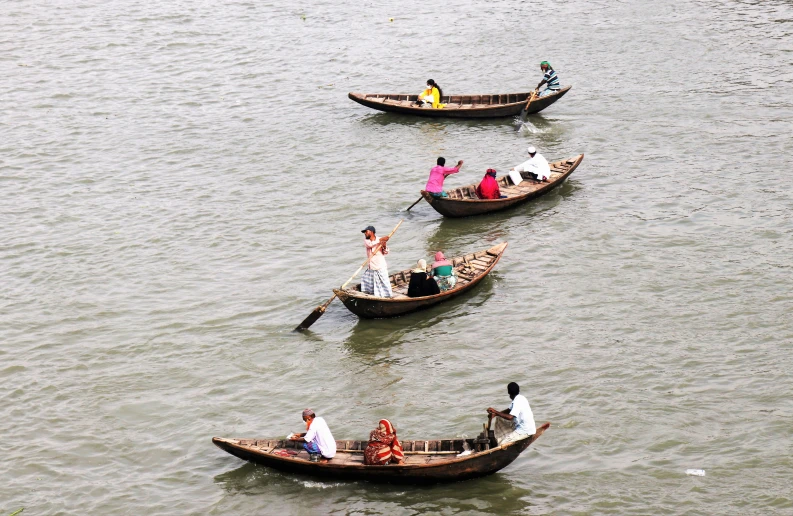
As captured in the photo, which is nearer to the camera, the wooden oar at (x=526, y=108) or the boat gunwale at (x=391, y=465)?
the boat gunwale at (x=391, y=465)

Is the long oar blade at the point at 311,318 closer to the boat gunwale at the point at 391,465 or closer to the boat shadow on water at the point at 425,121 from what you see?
the boat gunwale at the point at 391,465

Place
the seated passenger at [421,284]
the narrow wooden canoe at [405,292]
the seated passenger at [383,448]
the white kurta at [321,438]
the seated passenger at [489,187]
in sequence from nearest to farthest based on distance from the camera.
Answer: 1. the seated passenger at [383,448]
2. the white kurta at [321,438]
3. the narrow wooden canoe at [405,292]
4. the seated passenger at [421,284]
5. the seated passenger at [489,187]

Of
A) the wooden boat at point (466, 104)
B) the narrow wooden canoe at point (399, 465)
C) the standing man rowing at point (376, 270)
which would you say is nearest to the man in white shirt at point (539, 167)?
the wooden boat at point (466, 104)

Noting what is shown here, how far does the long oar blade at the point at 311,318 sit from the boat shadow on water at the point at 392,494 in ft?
13.6

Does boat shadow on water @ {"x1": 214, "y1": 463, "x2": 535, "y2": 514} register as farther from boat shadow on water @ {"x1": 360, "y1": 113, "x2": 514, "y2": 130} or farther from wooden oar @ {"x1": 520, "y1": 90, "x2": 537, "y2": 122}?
boat shadow on water @ {"x1": 360, "y1": 113, "x2": 514, "y2": 130}

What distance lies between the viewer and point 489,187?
2175 cm

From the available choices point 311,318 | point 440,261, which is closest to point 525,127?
point 440,261

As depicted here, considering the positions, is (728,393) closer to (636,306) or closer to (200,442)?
(636,306)

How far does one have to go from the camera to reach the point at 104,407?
1588 cm

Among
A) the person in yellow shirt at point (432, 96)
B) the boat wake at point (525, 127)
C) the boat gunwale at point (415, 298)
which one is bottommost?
the boat gunwale at point (415, 298)

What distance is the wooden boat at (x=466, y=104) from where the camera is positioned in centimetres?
2733

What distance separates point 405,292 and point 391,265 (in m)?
2.05

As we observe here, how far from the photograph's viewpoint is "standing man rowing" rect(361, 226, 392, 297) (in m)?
17.4

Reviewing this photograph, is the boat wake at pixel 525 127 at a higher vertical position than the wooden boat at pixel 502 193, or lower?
higher
